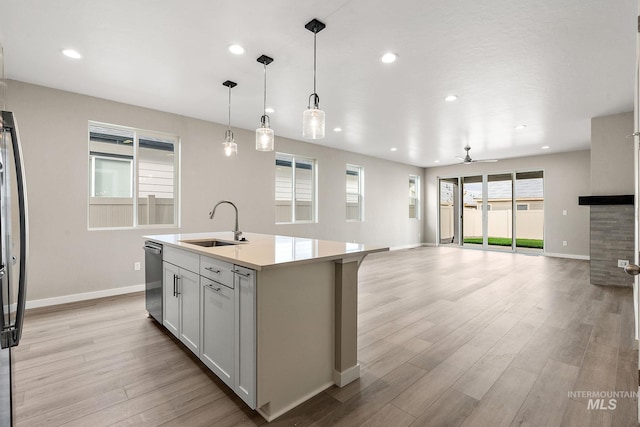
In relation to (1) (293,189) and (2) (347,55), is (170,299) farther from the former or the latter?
(1) (293,189)

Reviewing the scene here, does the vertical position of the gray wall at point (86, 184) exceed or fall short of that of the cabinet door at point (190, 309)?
it exceeds it

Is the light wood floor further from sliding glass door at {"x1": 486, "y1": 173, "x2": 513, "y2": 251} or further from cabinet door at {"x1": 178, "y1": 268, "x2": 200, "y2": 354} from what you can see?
sliding glass door at {"x1": 486, "y1": 173, "x2": 513, "y2": 251}

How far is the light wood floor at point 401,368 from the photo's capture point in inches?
68.8

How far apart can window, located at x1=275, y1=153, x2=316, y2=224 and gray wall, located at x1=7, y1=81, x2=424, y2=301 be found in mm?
272

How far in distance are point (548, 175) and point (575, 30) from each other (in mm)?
6482

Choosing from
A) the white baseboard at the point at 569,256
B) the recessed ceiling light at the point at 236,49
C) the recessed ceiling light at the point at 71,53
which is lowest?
the white baseboard at the point at 569,256

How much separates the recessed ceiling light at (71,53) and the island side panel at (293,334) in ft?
9.85

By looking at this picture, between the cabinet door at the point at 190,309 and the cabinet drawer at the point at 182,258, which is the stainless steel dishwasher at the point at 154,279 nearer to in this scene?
the cabinet drawer at the point at 182,258

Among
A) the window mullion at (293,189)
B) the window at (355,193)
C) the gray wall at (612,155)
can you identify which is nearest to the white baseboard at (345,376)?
the window mullion at (293,189)

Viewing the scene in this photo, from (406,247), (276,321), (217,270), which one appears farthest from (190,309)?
(406,247)

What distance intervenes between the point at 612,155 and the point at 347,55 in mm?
4633

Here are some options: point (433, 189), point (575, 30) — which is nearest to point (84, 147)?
point (575, 30)

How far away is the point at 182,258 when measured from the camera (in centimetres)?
251

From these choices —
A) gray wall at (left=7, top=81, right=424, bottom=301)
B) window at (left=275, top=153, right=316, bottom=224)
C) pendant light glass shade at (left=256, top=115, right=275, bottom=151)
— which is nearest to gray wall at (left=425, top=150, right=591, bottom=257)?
window at (left=275, top=153, right=316, bottom=224)
